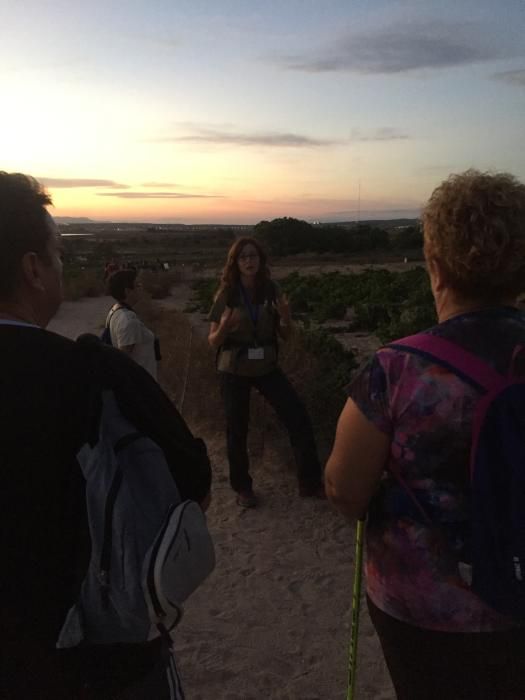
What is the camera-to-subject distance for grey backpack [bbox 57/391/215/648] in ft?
4.51

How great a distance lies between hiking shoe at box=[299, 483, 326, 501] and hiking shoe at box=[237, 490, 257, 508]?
376mm

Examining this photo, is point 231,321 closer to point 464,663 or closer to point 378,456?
point 378,456

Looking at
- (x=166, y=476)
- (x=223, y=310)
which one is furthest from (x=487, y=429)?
(x=223, y=310)

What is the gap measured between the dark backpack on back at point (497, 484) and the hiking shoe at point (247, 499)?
387cm

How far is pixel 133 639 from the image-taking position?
146 cm

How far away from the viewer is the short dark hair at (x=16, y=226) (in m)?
1.46

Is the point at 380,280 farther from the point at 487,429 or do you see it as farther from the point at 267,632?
the point at 487,429

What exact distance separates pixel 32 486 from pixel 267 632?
8.59 ft

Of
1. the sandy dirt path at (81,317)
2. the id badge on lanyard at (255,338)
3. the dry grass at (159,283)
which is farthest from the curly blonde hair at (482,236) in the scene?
the dry grass at (159,283)

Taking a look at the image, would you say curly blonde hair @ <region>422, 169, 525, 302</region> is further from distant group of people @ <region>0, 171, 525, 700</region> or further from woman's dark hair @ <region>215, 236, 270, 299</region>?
→ woman's dark hair @ <region>215, 236, 270, 299</region>

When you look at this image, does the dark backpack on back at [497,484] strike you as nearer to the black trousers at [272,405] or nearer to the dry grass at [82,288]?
the black trousers at [272,405]

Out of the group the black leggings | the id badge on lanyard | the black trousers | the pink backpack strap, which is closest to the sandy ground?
the black trousers

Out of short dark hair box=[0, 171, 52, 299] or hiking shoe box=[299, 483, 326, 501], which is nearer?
short dark hair box=[0, 171, 52, 299]

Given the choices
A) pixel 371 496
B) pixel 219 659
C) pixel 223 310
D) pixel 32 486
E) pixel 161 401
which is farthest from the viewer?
pixel 223 310
